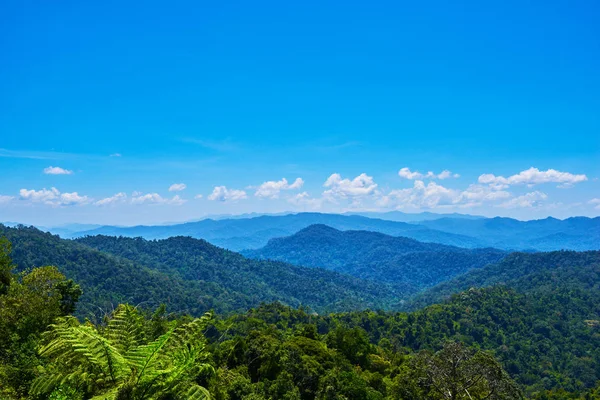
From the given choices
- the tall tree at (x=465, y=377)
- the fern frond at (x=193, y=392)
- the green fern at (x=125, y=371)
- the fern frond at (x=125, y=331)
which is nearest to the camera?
the green fern at (x=125, y=371)

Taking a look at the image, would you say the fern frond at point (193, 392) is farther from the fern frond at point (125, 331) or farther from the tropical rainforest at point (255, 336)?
the fern frond at point (125, 331)

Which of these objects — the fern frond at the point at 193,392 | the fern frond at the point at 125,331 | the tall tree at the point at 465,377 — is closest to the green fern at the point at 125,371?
the fern frond at the point at 193,392

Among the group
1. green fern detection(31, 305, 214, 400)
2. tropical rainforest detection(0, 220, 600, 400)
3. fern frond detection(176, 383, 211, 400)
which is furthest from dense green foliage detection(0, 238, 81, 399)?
fern frond detection(176, 383, 211, 400)

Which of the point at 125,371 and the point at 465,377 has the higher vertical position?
the point at 125,371

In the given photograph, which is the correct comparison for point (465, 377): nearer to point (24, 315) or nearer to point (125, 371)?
point (125, 371)

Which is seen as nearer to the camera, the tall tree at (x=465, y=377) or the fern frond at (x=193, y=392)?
the fern frond at (x=193, y=392)

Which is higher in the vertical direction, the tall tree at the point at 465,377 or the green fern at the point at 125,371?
the green fern at the point at 125,371

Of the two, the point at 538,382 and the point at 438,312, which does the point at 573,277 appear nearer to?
the point at 438,312

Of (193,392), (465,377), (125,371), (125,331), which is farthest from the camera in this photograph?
(465,377)

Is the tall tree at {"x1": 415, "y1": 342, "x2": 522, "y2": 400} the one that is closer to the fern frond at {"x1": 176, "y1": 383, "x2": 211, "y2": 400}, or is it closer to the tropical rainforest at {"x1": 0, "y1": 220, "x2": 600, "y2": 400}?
the tropical rainforest at {"x1": 0, "y1": 220, "x2": 600, "y2": 400}

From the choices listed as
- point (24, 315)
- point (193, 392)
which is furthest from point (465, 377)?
point (24, 315)
